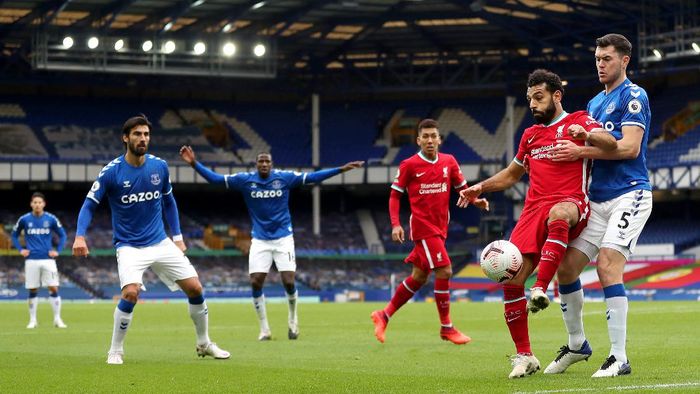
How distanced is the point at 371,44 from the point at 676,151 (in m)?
15.1

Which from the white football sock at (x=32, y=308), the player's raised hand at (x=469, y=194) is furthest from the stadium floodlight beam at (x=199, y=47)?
the player's raised hand at (x=469, y=194)

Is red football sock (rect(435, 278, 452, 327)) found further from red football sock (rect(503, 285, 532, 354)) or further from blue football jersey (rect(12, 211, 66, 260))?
blue football jersey (rect(12, 211, 66, 260))

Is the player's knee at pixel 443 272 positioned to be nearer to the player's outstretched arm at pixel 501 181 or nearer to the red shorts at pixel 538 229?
the player's outstretched arm at pixel 501 181

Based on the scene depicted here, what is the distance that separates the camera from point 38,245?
81.6 ft

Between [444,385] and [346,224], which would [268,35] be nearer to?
[346,224]

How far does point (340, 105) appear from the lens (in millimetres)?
63969

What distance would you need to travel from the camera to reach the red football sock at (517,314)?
9672 mm

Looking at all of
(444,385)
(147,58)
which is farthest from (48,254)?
(147,58)

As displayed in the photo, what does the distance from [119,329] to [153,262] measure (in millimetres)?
814

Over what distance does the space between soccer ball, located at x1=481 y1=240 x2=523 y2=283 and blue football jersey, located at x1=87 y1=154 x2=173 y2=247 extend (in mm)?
4861

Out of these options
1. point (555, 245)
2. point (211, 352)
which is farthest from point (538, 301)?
point (211, 352)

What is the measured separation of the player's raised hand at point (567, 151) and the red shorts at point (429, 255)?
640cm

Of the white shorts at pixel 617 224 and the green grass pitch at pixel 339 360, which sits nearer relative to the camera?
the green grass pitch at pixel 339 360

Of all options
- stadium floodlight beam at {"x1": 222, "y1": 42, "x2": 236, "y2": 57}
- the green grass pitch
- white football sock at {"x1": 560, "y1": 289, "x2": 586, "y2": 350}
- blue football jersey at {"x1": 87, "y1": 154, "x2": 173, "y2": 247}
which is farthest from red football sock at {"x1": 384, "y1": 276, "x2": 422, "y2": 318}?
stadium floodlight beam at {"x1": 222, "y1": 42, "x2": 236, "y2": 57}
